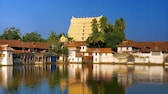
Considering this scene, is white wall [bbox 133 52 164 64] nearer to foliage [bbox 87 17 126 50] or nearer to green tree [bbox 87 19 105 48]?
foliage [bbox 87 17 126 50]

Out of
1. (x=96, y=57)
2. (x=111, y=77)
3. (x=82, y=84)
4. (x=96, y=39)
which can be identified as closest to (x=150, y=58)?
(x=96, y=57)

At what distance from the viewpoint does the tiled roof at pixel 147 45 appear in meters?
64.5

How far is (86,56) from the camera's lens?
230 ft

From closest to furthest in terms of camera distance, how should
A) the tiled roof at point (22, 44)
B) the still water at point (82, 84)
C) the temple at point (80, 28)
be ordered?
the still water at point (82, 84) < the tiled roof at point (22, 44) < the temple at point (80, 28)

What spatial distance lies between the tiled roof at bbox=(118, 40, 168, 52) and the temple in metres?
41.9

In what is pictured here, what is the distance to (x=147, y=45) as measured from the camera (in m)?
70.8

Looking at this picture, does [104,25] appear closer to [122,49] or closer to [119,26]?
[119,26]

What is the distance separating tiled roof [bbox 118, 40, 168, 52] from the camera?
212ft

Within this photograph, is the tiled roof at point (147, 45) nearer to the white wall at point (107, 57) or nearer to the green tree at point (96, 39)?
the white wall at point (107, 57)

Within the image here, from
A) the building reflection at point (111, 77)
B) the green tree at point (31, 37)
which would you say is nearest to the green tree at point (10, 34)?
the green tree at point (31, 37)

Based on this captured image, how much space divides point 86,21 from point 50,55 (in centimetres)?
4661

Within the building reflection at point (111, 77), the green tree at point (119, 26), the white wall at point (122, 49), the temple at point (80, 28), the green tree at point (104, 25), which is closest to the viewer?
the building reflection at point (111, 77)

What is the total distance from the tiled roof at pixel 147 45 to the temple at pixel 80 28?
1651 inches

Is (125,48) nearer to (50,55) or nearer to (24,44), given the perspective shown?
(50,55)
